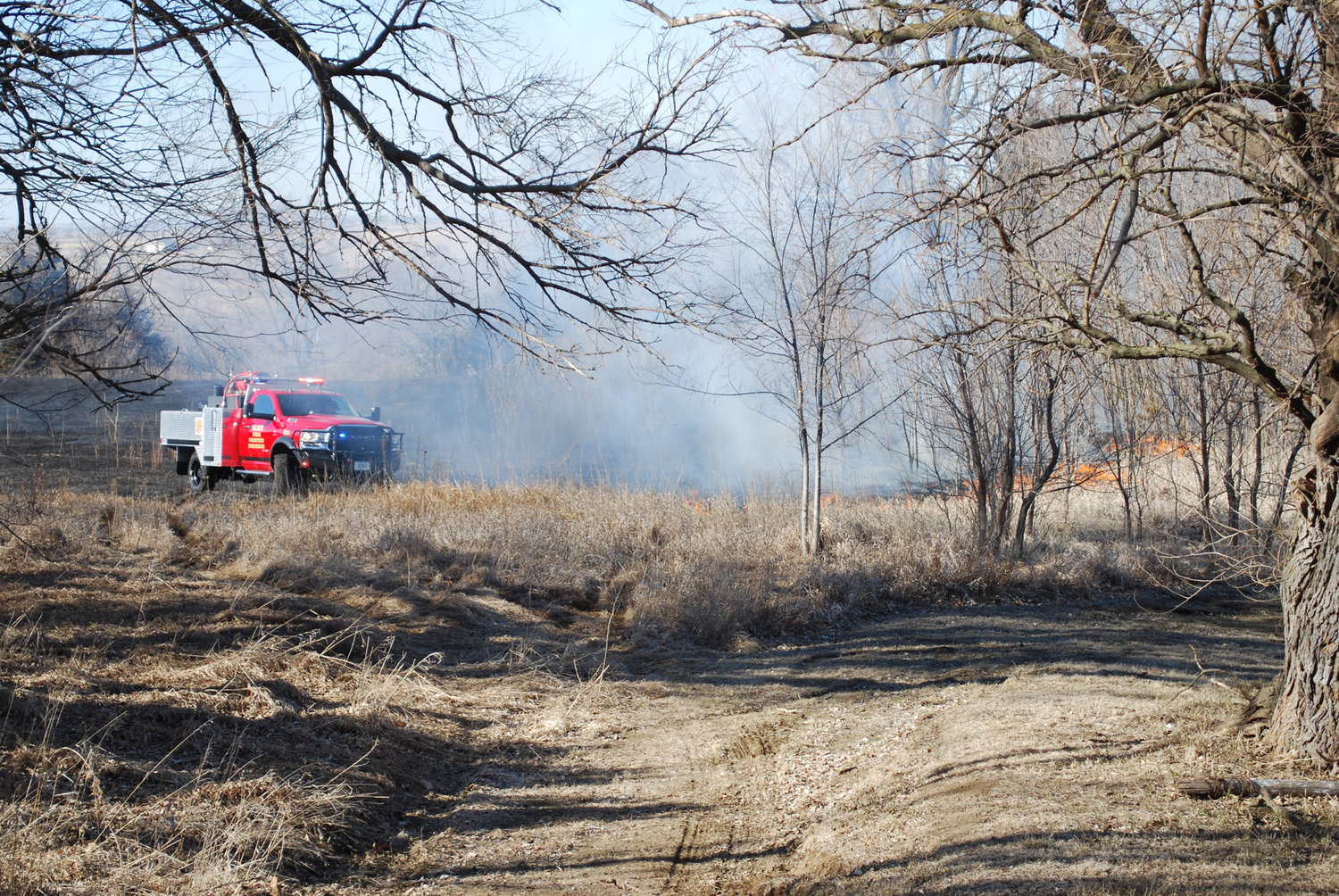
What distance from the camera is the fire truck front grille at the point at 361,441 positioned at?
15914mm

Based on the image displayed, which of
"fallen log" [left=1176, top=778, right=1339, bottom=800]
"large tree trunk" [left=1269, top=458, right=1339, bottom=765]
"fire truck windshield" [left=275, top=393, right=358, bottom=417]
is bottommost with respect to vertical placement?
"fallen log" [left=1176, top=778, right=1339, bottom=800]

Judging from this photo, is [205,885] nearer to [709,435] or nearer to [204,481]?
[204,481]

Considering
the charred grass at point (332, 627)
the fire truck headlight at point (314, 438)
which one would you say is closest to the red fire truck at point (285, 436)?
the fire truck headlight at point (314, 438)

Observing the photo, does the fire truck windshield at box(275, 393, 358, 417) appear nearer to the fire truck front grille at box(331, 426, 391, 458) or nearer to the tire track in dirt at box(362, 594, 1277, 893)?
the fire truck front grille at box(331, 426, 391, 458)

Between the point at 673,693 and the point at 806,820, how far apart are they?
240 centimetres

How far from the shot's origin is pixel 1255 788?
358cm

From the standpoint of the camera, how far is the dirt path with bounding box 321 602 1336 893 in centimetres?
321

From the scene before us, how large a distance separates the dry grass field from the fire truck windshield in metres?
6.54

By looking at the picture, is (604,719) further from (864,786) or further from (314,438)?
(314,438)

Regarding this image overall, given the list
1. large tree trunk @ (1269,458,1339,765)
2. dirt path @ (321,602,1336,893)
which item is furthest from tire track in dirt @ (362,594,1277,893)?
large tree trunk @ (1269,458,1339,765)

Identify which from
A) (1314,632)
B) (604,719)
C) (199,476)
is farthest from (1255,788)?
(199,476)

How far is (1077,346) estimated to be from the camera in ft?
14.3

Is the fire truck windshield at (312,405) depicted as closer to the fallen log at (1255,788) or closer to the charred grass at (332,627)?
the charred grass at (332,627)

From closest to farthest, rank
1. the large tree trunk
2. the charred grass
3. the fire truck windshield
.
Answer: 1. the charred grass
2. the large tree trunk
3. the fire truck windshield
